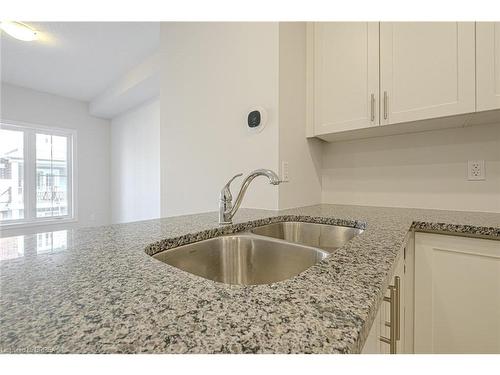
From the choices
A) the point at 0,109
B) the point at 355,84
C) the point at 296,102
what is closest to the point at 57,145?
the point at 0,109

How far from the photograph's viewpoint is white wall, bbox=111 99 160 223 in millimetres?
3869

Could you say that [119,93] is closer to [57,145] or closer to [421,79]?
[57,145]

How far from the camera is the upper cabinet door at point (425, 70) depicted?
1216 mm

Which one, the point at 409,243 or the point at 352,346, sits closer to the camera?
the point at 352,346

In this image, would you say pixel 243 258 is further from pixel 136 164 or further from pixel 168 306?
pixel 136 164

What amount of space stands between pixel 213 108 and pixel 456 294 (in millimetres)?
1715

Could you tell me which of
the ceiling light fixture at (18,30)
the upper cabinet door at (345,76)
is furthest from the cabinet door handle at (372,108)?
the ceiling light fixture at (18,30)

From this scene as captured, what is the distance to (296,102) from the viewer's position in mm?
1638

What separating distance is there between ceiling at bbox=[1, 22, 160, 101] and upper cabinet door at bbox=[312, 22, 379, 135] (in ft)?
5.71

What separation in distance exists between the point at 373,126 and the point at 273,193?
28.5 inches

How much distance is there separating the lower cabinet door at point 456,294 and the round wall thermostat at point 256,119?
1007mm

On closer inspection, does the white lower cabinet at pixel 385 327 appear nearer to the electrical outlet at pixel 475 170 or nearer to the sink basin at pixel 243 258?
the sink basin at pixel 243 258

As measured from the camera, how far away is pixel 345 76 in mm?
1570

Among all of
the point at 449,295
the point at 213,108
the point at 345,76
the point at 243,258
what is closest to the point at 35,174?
the point at 213,108
